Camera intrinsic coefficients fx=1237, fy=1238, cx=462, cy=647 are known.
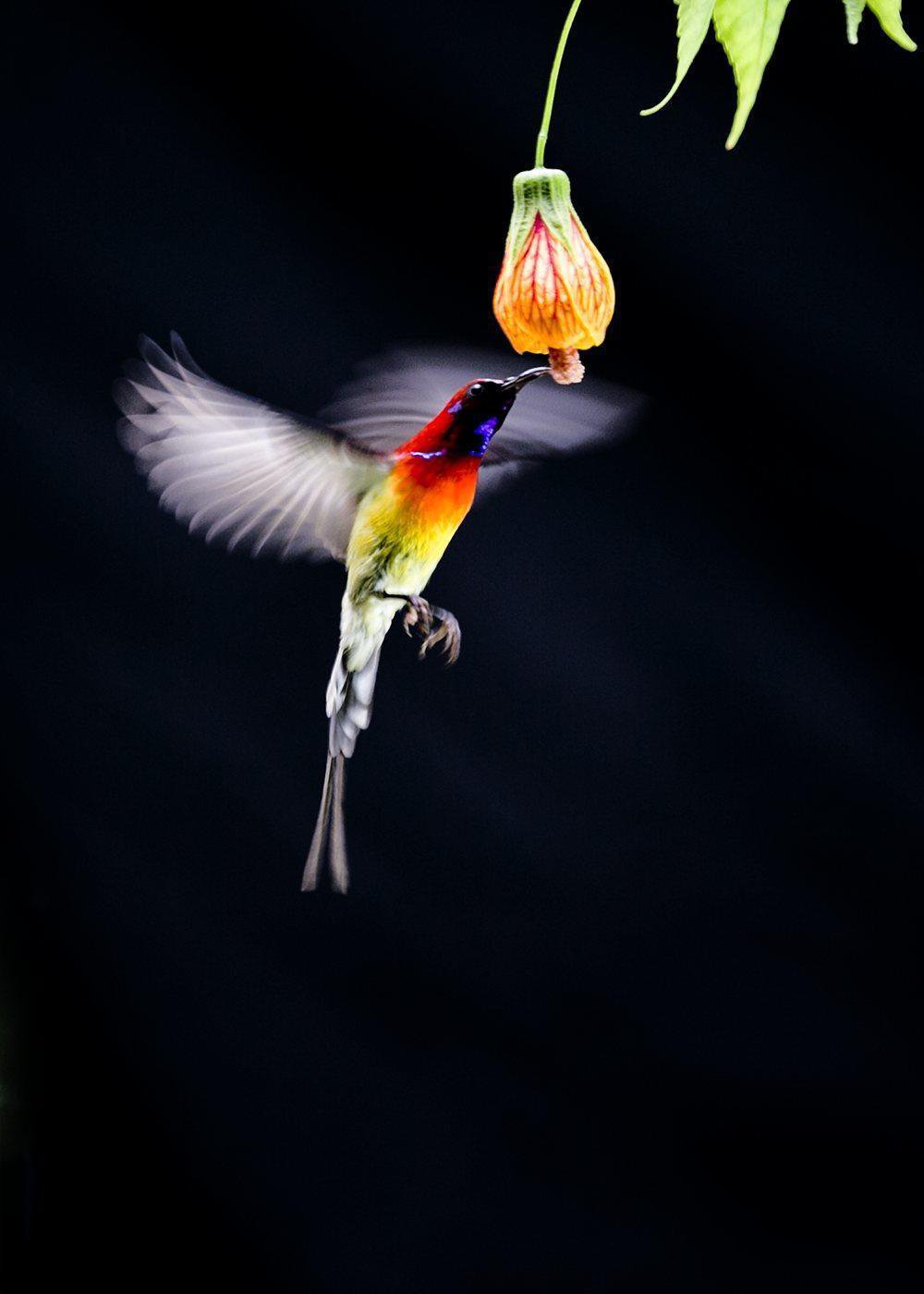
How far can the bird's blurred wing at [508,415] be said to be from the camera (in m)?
0.45

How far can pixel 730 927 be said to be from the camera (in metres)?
0.60

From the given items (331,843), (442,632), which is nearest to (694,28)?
(442,632)

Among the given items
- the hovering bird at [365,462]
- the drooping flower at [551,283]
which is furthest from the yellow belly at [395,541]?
the drooping flower at [551,283]

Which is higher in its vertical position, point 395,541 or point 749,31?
point 749,31

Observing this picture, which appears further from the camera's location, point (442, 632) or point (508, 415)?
point (442, 632)

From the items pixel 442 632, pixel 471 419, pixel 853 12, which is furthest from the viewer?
pixel 442 632

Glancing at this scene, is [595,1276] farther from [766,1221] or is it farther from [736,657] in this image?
[736,657]

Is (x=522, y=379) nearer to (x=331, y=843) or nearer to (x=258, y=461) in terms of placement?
(x=258, y=461)

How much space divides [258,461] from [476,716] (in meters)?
0.23

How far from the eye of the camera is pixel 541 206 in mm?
315

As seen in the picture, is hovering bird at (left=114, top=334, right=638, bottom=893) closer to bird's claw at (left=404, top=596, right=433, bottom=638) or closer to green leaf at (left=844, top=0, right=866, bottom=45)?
bird's claw at (left=404, top=596, right=433, bottom=638)

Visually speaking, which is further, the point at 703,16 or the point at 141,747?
the point at 141,747

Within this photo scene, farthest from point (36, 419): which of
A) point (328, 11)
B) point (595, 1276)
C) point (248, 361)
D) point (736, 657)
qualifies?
point (595, 1276)

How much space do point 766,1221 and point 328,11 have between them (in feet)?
2.00
